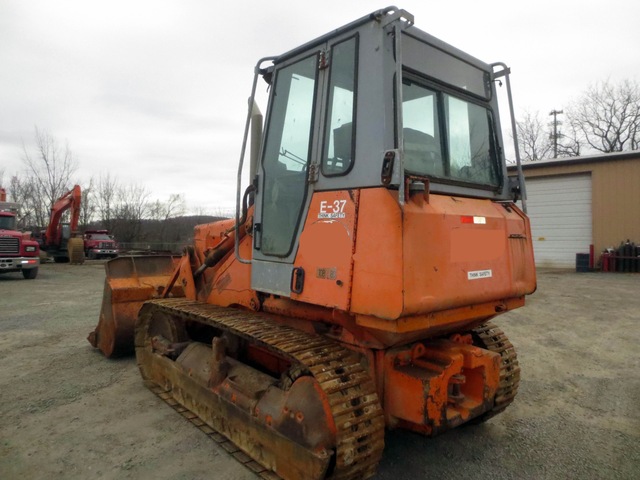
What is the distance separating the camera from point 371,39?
2.87 meters

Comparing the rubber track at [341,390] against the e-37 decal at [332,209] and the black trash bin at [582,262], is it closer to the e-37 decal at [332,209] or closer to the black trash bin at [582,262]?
the e-37 decal at [332,209]

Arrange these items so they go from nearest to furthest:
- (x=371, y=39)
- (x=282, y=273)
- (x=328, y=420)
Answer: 1. (x=328, y=420)
2. (x=371, y=39)
3. (x=282, y=273)

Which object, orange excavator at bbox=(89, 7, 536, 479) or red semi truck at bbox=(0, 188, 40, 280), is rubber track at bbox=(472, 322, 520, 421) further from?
red semi truck at bbox=(0, 188, 40, 280)

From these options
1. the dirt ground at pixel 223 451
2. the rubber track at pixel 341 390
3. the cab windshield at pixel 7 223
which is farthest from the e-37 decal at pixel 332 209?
the cab windshield at pixel 7 223

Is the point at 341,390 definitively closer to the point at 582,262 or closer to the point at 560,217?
the point at 582,262

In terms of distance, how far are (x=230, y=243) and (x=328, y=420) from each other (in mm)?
2080

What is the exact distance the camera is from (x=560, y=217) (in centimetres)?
1620

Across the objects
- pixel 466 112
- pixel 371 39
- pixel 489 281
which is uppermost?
pixel 371 39

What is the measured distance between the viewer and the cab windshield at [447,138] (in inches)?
120

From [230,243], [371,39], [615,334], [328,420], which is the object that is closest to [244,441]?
[328,420]

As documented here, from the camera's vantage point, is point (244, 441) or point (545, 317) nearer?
point (244, 441)

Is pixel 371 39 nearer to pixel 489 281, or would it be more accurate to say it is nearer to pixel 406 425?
pixel 489 281

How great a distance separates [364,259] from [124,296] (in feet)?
13.2

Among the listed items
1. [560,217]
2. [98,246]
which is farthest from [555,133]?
[98,246]
